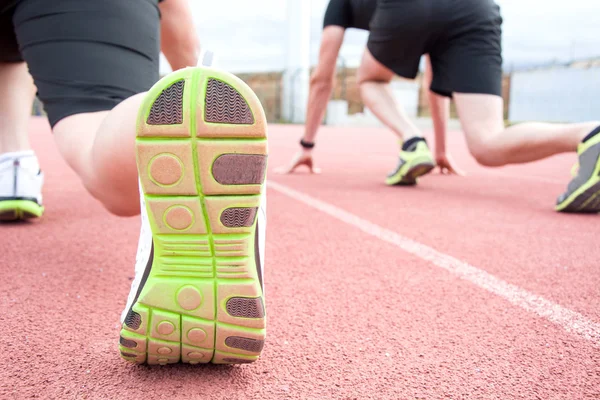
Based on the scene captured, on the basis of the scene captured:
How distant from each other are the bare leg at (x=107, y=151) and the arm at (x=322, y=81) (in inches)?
117

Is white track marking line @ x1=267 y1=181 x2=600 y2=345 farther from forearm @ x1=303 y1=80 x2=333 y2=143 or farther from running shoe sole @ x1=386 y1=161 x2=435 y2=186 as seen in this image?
forearm @ x1=303 y1=80 x2=333 y2=143

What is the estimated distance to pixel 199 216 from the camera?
3.46ft

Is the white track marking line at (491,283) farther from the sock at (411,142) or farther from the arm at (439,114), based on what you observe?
the arm at (439,114)

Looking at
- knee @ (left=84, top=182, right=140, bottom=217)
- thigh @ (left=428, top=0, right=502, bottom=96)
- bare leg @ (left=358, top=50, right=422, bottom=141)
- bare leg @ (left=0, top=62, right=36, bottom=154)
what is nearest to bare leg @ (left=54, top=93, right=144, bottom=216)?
knee @ (left=84, top=182, right=140, bottom=217)


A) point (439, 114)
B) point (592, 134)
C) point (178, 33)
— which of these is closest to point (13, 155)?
point (178, 33)

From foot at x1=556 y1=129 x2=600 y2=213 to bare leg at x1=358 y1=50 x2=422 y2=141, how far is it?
3.94ft

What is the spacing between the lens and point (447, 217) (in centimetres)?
299

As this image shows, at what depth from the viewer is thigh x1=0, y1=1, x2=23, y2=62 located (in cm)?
179

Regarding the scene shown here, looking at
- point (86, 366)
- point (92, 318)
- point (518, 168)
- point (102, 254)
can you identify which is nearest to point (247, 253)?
point (86, 366)

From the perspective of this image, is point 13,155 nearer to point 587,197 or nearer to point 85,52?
point 85,52

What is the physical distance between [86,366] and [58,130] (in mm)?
746

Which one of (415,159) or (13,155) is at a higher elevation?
(13,155)

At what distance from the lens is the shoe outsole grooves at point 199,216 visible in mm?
1023

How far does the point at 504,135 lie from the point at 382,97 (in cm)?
128
